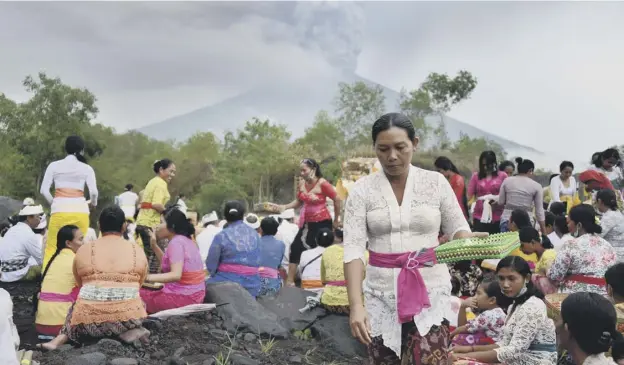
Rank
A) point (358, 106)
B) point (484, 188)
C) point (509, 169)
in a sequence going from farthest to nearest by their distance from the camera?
point (358, 106) < point (509, 169) < point (484, 188)

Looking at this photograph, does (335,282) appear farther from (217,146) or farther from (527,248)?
(217,146)

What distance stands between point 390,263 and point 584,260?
3.09 meters

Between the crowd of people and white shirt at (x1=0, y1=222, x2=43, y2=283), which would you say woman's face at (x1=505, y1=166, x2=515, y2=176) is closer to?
the crowd of people

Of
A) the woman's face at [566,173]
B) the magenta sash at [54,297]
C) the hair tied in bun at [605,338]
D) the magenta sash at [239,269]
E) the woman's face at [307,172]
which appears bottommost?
the magenta sash at [54,297]

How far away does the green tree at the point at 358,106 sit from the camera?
50.1 metres

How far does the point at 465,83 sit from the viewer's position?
39.3 metres

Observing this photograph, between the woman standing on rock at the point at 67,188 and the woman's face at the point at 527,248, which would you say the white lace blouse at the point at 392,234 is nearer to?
the woman's face at the point at 527,248

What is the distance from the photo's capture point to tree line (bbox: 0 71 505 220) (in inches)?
1385

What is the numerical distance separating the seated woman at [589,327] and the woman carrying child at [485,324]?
168 cm

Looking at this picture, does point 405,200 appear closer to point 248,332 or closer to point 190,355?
point 190,355

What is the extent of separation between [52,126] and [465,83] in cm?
2559

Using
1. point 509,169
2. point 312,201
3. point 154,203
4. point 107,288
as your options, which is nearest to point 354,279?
point 107,288

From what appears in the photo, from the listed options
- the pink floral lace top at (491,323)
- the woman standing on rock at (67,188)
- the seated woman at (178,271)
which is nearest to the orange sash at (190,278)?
the seated woman at (178,271)

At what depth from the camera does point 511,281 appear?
4.43m
